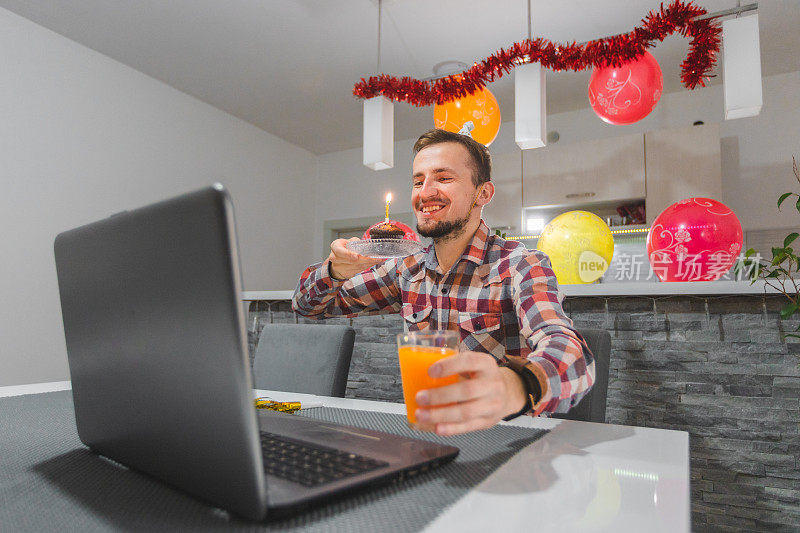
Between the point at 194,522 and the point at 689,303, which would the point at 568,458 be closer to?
the point at 194,522

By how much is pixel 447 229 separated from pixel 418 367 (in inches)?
25.0

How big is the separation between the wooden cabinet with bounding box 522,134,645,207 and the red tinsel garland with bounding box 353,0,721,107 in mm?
1383

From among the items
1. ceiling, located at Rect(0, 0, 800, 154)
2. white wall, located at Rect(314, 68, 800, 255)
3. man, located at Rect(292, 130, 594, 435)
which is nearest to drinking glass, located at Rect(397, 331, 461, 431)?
man, located at Rect(292, 130, 594, 435)

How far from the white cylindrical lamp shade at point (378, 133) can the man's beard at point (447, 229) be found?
142cm

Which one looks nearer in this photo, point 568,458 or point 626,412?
point 568,458

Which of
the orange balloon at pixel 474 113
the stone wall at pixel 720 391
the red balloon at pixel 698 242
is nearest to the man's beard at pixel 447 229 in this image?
the stone wall at pixel 720 391

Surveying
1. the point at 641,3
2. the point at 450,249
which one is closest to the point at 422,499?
the point at 450,249

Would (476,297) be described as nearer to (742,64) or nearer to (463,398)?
(463,398)

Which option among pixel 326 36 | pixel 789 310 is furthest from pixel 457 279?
pixel 326 36

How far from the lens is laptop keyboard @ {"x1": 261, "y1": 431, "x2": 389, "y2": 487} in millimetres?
442

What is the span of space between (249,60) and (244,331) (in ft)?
11.5

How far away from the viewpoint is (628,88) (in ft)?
7.41

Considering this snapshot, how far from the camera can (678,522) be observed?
41 centimetres

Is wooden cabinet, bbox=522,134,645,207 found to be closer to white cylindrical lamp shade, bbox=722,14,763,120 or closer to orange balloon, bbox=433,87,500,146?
orange balloon, bbox=433,87,500,146
